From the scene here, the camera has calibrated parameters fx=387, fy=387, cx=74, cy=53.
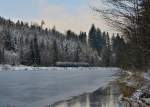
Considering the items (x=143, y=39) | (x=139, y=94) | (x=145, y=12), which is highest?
(x=145, y=12)

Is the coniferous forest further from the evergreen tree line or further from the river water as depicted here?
the evergreen tree line

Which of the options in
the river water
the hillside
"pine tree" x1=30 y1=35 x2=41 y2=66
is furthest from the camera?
the hillside

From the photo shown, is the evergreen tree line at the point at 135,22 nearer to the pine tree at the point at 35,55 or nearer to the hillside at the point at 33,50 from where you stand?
the hillside at the point at 33,50

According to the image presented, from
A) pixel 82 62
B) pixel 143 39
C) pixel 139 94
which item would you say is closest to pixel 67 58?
pixel 82 62

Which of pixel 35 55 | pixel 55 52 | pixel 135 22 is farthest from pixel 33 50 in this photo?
pixel 135 22

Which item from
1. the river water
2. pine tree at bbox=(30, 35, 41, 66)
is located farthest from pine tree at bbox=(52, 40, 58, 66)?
the river water

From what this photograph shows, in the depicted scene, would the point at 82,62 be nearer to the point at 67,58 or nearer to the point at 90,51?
the point at 67,58

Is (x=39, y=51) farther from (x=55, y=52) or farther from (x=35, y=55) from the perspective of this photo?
(x=55, y=52)

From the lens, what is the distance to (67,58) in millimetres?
147000

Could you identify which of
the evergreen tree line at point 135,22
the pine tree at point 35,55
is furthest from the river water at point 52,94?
the pine tree at point 35,55

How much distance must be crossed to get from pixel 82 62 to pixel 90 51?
69.7 feet

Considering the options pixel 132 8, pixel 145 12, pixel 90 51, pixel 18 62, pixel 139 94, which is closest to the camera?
pixel 145 12

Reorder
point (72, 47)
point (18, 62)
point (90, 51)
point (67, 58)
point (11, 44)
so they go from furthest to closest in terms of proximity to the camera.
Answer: point (90, 51) < point (72, 47) < point (67, 58) < point (11, 44) < point (18, 62)

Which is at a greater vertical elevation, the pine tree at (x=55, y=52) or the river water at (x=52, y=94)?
the pine tree at (x=55, y=52)
